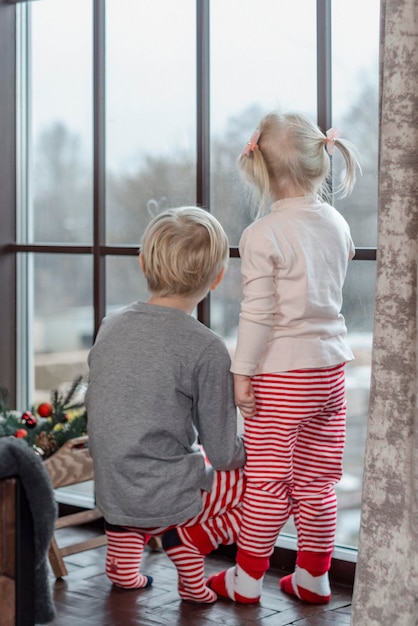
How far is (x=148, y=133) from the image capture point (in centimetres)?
298

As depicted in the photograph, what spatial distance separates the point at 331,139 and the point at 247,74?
1.63ft

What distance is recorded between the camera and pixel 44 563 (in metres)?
1.72

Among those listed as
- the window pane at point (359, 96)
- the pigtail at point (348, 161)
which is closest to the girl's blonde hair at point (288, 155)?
the pigtail at point (348, 161)

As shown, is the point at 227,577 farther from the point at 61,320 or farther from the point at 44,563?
the point at 61,320

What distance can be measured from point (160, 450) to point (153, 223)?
0.56 metres

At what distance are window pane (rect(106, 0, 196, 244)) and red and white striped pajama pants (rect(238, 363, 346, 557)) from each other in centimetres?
79

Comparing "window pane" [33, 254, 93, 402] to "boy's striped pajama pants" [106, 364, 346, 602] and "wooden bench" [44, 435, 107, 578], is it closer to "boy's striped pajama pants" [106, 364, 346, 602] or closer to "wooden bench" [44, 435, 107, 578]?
"wooden bench" [44, 435, 107, 578]

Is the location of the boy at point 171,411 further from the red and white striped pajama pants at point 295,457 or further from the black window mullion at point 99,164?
the black window mullion at point 99,164

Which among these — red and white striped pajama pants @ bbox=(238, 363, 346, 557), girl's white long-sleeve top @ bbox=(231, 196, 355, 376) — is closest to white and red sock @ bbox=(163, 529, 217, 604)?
red and white striped pajama pants @ bbox=(238, 363, 346, 557)

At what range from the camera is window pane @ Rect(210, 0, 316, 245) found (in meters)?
2.63

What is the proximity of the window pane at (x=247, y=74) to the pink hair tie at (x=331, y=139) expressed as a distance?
0.25 meters

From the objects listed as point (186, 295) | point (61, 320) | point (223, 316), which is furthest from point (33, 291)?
point (186, 295)

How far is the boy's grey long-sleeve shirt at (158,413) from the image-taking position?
2.37 metres

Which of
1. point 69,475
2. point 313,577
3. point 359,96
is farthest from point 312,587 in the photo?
point 359,96
